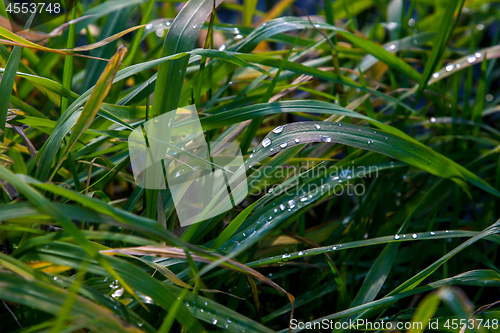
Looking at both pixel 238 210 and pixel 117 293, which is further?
pixel 238 210

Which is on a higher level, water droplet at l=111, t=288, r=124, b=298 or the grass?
the grass

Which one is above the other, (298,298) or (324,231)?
(324,231)

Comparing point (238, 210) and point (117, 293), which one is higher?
point (238, 210)

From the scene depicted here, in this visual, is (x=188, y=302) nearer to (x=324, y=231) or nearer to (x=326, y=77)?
(x=324, y=231)

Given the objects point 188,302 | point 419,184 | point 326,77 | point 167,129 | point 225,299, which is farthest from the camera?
point 419,184

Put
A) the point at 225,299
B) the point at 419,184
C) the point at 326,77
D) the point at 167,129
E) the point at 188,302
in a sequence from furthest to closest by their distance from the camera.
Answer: the point at 419,184
the point at 326,77
the point at 225,299
the point at 167,129
the point at 188,302

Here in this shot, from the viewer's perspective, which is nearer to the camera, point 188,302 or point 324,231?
point 188,302

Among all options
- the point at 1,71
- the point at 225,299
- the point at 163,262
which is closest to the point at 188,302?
the point at 163,262

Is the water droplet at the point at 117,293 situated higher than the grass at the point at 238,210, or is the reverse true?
the grass at the point at 238,210
